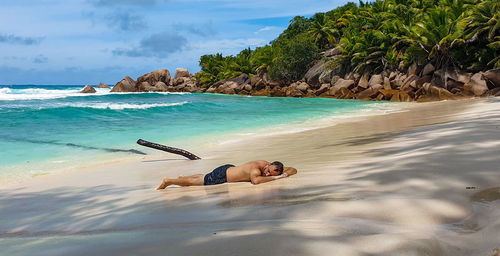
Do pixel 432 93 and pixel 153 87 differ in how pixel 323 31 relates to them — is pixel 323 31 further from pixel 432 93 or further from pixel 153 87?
pixel 153 87

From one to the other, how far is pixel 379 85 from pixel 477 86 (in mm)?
9967

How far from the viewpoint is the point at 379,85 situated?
3166 centimetres

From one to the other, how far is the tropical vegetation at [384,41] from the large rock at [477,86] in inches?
54.4

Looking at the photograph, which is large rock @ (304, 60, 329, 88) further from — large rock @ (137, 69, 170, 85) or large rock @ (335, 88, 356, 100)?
large rock @ (137, 69, 170, 85)

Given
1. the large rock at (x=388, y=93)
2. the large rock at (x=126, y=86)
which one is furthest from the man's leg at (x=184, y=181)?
the large rock at (x=126, y=86)

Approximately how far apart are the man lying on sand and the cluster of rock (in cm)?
2160

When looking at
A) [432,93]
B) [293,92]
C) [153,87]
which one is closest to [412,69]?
[432,93]

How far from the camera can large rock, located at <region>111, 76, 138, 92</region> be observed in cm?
7038

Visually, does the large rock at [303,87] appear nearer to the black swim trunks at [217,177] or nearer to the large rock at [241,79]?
the large rock at [241,79]

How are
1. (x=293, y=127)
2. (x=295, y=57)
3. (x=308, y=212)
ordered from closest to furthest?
(x=308, y=212) < (x=293, y=127) < (x=295, y=57)

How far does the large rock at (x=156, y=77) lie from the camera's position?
243ft

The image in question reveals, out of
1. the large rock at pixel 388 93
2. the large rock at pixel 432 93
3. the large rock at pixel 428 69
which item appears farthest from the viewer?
the large rock at pixel 388 93

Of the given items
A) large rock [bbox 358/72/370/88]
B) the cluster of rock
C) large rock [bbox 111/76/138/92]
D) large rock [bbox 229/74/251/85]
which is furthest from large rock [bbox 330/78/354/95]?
large rock [bbox 111/76/138/92]

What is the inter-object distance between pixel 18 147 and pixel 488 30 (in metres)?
27.6
